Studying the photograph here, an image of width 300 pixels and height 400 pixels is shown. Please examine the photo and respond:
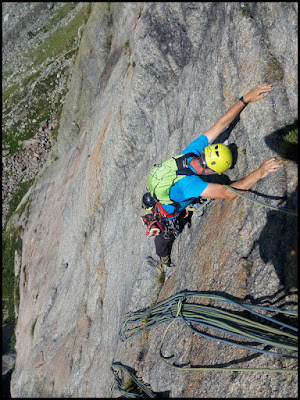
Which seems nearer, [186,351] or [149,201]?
[186,351]

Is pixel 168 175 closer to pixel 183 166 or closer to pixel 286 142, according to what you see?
pixel 183 166

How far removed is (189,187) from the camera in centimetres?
787

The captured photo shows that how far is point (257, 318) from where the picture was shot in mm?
5977

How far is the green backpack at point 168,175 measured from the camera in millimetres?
8281

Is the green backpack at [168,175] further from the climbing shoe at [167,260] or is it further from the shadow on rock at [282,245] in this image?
the shadow on rock at [282,245]

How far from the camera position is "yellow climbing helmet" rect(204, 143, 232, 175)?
24.9 ft

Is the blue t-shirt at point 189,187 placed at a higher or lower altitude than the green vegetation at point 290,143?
higher

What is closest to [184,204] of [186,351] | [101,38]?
[186,351]

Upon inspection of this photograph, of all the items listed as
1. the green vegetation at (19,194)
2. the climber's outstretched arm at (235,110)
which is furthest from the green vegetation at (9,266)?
the climber's outstretched arm at (235,110)

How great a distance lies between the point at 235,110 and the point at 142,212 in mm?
6371

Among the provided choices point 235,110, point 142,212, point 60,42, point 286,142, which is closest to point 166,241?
point 142,212

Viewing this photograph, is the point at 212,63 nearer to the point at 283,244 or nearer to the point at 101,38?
the point at 283,244

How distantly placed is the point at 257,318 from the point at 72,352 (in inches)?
430

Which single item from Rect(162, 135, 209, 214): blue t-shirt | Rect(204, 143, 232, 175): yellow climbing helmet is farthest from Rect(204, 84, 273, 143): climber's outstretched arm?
Rect(204, 143, 232, 175): yellow climbing helmet
